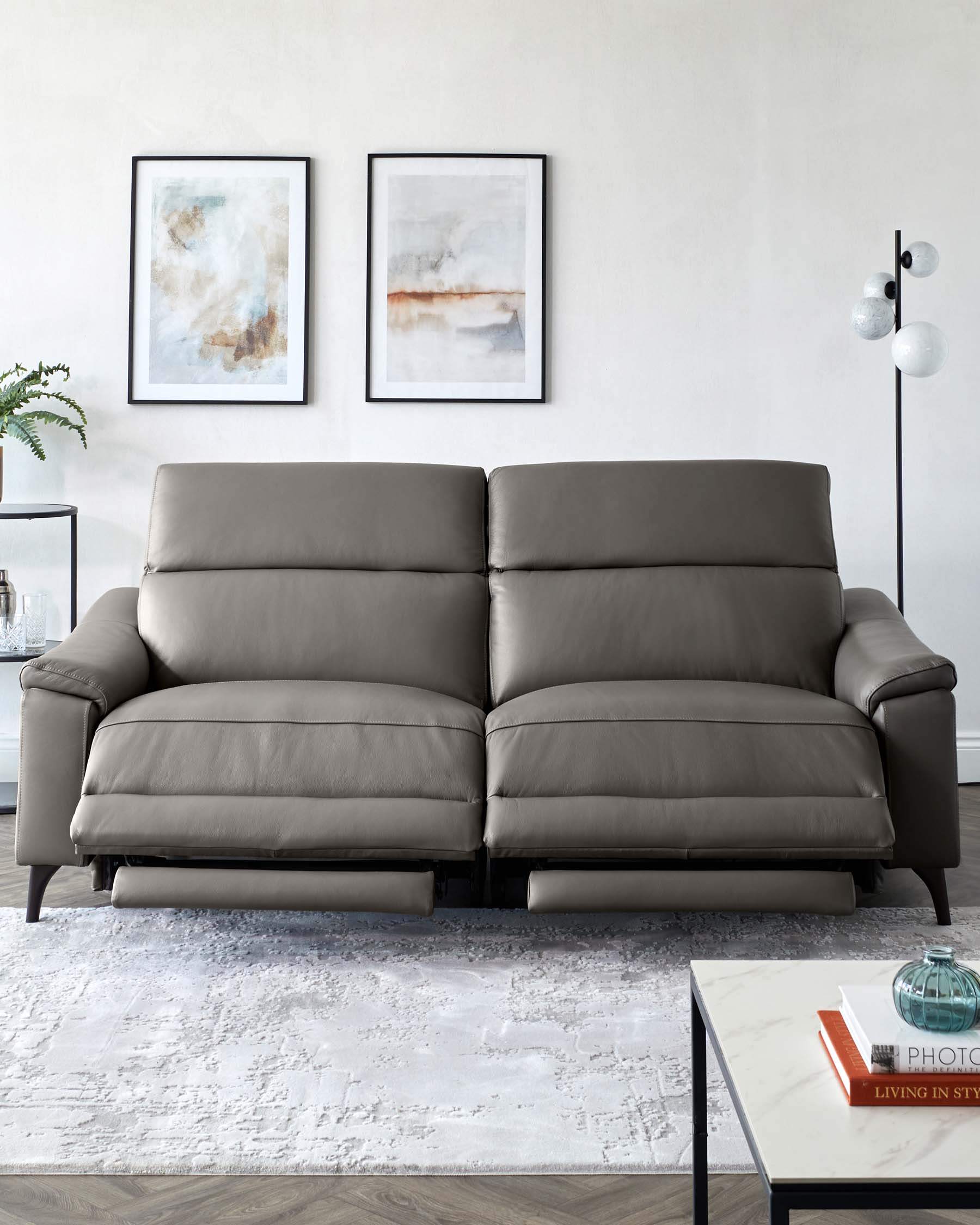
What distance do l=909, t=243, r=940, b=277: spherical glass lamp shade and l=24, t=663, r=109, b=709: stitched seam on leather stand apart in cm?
247

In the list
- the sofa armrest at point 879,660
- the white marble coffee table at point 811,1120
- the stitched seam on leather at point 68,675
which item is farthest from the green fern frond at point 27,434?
the white marble coffee table at point 811,1120

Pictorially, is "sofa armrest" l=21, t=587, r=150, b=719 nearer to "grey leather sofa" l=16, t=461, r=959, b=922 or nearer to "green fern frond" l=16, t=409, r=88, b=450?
"grey leather sofa" l=16, t=461, r=959, b=922

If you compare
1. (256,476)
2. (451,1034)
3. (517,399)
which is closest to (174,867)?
(451,1034)

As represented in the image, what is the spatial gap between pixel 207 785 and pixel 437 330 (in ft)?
6.24

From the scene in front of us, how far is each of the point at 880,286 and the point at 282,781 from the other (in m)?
2.26

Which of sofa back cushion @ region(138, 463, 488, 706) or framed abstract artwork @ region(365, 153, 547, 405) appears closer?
sofa back cushion @ region(138, 463, 488, 706)

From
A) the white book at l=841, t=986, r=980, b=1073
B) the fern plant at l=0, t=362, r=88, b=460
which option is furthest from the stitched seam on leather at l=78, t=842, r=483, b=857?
the fern plant at l=0, t=362, r=88, b=460

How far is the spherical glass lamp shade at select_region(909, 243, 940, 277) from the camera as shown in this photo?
313cm

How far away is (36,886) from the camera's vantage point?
231 centimetres

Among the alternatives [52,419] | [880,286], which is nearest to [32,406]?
[52,419]

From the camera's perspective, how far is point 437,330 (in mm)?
3551

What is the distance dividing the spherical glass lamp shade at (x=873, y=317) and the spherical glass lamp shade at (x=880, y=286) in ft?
0.12

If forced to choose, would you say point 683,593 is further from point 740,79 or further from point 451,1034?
point 740,79

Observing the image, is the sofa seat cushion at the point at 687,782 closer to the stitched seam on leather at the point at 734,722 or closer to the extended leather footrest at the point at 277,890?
the stitched seam on leather at the point at 734,722
